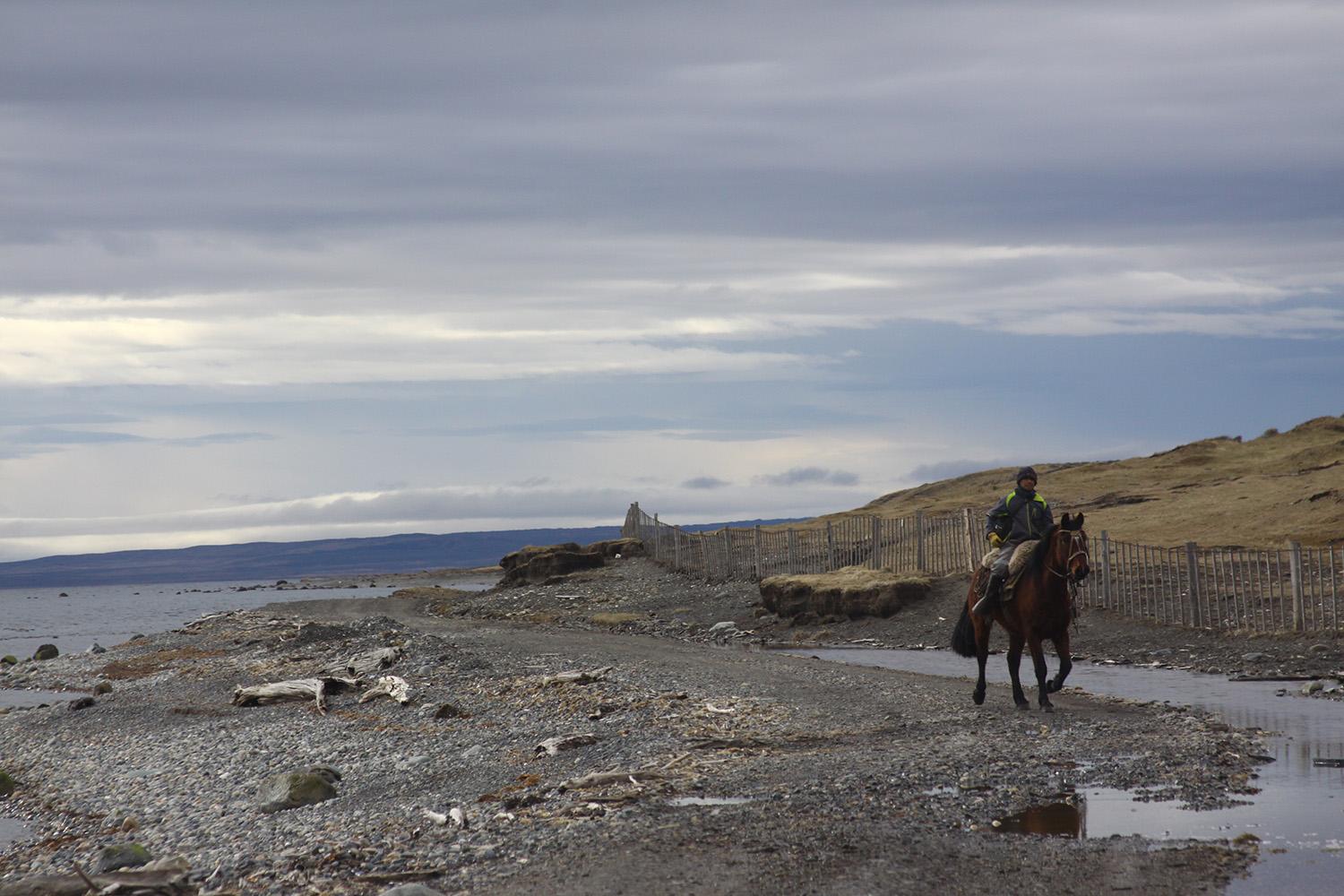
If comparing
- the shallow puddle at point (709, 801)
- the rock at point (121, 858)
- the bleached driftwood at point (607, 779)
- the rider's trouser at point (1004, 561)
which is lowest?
the rock at point (121, 858)

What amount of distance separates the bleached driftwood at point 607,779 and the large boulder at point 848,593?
20456mm

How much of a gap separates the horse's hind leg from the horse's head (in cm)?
128

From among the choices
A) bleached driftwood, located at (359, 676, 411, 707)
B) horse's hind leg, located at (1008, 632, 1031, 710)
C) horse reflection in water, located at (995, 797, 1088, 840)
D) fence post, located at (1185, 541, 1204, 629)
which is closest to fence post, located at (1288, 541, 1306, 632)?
fence post, located at (1185, 541, 1204, 629)

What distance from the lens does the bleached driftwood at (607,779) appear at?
11.8 metres

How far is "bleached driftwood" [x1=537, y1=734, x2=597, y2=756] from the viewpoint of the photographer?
46.9 ft

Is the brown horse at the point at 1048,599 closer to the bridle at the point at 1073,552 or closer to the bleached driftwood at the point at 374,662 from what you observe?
the bridle at the point at 1073,552

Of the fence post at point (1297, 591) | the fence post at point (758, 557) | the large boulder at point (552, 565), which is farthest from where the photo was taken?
the large boulder at point (552, 565)

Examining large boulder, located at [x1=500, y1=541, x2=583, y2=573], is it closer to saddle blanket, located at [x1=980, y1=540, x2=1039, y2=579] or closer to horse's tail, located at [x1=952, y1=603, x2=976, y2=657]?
horse's tail, located at [x1=952, y1=603, x2=976, y2=657]

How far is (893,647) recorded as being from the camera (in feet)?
93.7

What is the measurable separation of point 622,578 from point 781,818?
1494 inches

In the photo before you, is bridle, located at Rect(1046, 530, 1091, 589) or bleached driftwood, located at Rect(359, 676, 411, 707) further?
bleached driftwood, located at Rect(359, 676, 411, 707)

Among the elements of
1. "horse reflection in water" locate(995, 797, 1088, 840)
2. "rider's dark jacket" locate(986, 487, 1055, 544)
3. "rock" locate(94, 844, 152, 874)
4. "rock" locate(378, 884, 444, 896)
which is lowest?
"rock" locate(94, 844, 152, 874)

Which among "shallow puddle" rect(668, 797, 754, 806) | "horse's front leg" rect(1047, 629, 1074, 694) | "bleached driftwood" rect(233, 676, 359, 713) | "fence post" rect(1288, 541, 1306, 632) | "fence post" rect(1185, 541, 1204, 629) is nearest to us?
"shallow puddle" rect(668, 797, 754, 806)

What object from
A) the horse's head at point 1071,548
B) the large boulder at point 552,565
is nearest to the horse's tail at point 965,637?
the horse's head at point 1071,548
